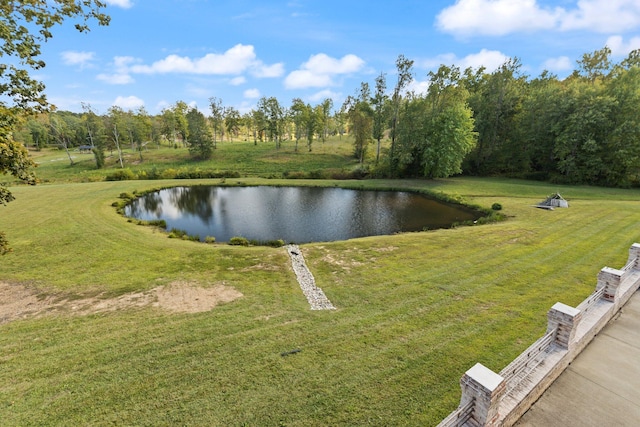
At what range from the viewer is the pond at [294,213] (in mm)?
21375

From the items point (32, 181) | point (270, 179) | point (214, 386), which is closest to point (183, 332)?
point (214, 386)

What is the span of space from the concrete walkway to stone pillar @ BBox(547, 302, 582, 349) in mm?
635

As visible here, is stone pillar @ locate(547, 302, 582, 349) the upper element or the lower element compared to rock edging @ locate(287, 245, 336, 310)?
upper

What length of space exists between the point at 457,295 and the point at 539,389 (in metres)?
4.63

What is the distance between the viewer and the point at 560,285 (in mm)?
10523

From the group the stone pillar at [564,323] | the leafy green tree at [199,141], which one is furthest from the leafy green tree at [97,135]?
the stone pillar at [564,323]

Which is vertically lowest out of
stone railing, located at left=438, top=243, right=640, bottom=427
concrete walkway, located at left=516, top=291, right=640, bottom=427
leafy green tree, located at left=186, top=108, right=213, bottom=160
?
concrete walkway, located at left=516, top=291, right=640, bottom=427

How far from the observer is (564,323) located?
601 centimetres

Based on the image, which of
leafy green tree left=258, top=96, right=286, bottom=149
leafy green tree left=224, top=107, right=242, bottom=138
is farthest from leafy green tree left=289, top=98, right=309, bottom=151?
leafy green tree left=224, top=107, right=242, bottom=138

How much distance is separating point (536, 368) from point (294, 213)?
22.4 metres

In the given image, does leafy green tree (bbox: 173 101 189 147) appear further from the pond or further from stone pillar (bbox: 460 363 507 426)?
stone pillar (bbox: 460 363 507 426)

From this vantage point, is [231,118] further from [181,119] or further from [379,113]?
[379,113]

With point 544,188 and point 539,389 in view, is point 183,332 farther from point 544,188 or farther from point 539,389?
point 544,188

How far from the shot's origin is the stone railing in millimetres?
4375
